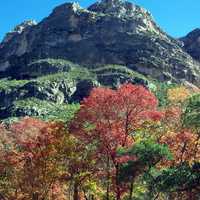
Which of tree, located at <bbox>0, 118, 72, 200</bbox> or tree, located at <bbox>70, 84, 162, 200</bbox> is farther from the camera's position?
tree, located at <bbox>0, 118, 72, 200</bbox>

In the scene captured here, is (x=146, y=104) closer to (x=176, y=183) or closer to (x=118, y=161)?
(x=118, y=161)

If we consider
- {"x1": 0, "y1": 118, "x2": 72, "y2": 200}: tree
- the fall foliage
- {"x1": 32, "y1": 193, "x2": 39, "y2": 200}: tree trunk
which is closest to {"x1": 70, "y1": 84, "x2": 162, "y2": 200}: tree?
the fall foliage

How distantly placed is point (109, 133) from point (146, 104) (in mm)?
3849

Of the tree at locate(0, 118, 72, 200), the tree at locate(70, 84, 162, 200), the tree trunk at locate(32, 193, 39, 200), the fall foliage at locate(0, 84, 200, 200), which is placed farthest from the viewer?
the tree trunk at locate(32, 193, 39, 200)

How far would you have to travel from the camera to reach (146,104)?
48344mm

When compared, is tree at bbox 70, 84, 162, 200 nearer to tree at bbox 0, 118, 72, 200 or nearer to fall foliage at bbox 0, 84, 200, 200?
fall foliage at bbox 0, 84, 200, 200

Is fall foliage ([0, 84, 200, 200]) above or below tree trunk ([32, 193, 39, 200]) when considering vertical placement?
above

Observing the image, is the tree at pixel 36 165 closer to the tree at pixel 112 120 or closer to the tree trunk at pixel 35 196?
the tree trunk at pixel 35 196

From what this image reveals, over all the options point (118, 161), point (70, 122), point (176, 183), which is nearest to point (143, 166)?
point (118, 161)

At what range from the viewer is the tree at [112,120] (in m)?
47.2

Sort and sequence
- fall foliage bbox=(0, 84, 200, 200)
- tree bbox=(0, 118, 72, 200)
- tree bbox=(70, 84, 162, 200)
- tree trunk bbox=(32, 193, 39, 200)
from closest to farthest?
fall foliage bbox=(0, 84, 200, 200) → tree bbox=(70, 84, 162, 200) → tree bbox=(0, 118, 72, 200) → tree trunk bbox=(32, 193, 39, 200)

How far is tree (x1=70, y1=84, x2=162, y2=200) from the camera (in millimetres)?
47156

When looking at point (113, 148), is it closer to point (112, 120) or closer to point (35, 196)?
point (112, 120)

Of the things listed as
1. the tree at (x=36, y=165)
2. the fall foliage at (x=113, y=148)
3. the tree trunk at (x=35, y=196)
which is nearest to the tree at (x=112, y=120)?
the fall foliage at (x=113, y=148)
